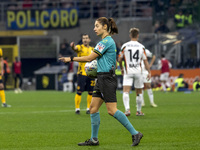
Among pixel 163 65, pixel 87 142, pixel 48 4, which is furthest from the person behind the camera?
pixel 48 4

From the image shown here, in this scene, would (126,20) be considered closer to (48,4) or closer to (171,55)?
(171,55)

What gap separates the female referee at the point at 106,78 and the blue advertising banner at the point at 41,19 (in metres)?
31.7

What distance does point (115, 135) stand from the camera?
1069 centimetres

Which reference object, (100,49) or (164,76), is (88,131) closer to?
(100,49)

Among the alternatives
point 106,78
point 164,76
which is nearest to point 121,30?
point 164,76

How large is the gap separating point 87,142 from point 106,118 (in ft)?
16.9

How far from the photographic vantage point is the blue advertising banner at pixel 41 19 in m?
40.9

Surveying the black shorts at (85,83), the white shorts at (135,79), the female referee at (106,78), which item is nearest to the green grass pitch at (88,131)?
the female referee at (106,78)

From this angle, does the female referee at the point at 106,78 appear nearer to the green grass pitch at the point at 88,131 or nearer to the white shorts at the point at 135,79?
the green grass pitch at the point at 88,131

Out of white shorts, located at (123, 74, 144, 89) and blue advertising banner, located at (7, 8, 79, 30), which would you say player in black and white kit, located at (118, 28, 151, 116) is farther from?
blue advertising banner, located at (7, 8, 79, 30)

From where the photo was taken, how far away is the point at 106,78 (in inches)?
360

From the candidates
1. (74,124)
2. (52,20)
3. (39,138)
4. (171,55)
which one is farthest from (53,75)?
(39,138)

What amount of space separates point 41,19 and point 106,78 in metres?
32.9

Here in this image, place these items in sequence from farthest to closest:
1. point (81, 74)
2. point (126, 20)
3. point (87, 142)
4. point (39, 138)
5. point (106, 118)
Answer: point (126, 20), point (81, 74), point (106, 118), point (39, 138), point (87, 142)
